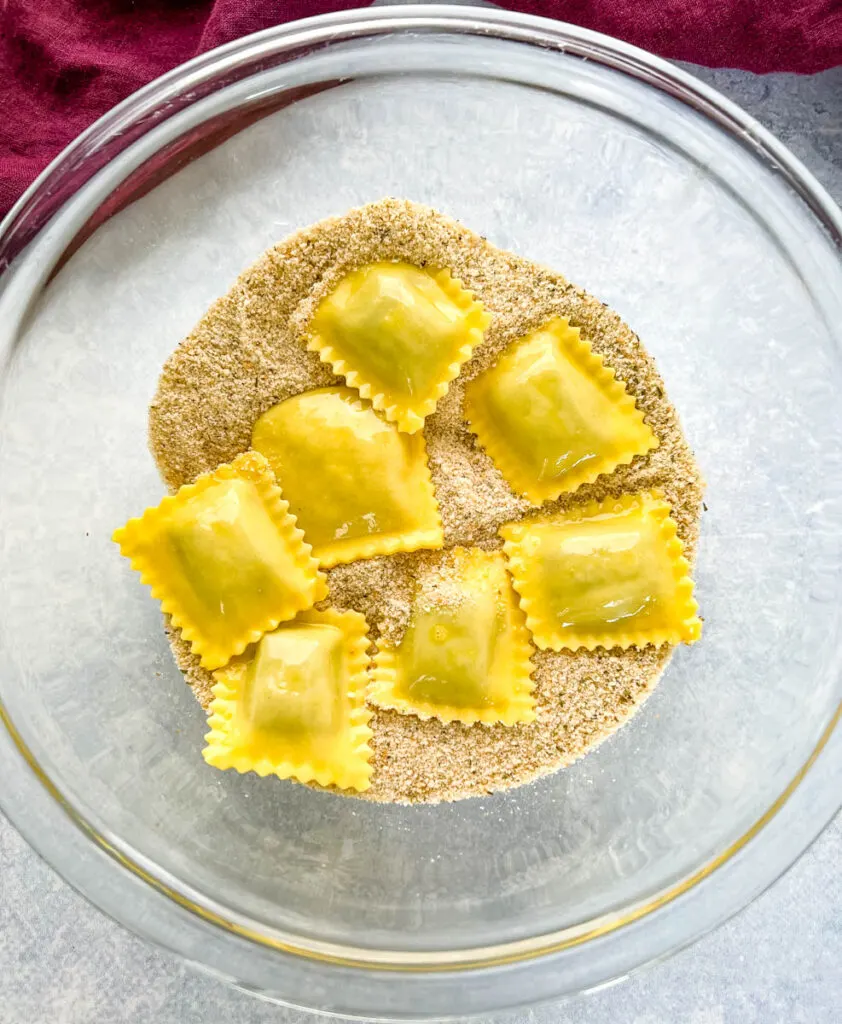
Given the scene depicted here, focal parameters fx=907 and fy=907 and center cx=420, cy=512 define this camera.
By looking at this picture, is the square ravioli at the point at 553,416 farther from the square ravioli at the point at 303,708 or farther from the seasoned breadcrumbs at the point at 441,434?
the square ravioli at the point at 303,708

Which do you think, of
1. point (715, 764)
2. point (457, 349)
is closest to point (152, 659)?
point (457, 349)

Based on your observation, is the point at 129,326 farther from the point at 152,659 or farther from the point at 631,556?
the point at 631,556

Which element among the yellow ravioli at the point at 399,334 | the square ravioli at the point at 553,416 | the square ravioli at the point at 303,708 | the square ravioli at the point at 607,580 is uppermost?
the yellow ravioli at the point at 399,334

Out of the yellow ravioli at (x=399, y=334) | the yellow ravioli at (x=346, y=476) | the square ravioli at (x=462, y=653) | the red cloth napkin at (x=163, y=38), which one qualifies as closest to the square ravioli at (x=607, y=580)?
the square ravioli at (x=462, y=653)

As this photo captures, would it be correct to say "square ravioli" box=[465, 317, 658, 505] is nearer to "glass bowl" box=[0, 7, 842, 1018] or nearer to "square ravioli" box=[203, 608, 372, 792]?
"glass bowl" box=[0, 7, 842, 1018]

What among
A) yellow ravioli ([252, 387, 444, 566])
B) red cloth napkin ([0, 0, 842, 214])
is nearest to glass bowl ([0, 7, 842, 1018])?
red cloth napkin ([0, 0, 842, 214])

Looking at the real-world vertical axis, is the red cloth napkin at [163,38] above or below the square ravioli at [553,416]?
above
